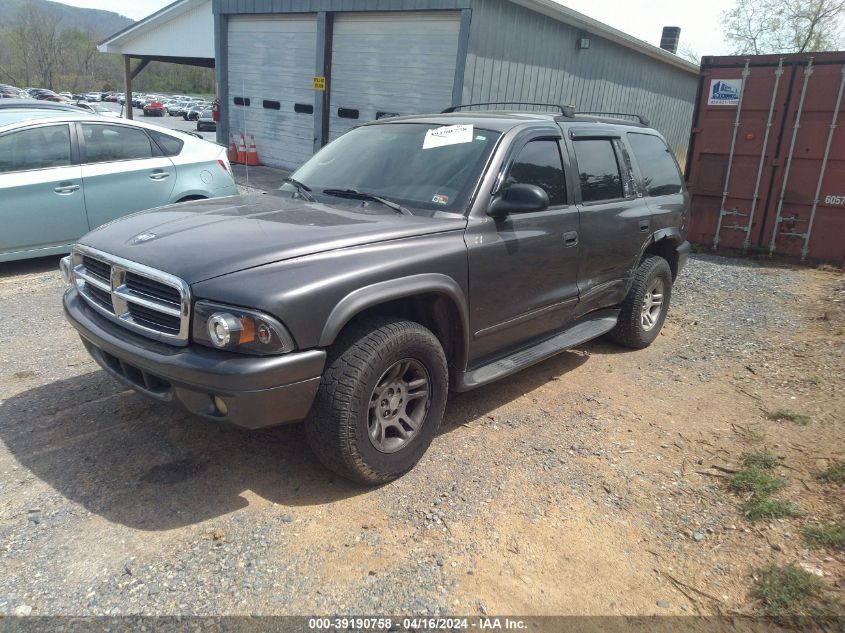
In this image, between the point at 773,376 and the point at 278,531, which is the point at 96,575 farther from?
the point at 773,376

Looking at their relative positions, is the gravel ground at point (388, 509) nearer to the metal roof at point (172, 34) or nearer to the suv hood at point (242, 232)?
the suv hood at point (242, 232)

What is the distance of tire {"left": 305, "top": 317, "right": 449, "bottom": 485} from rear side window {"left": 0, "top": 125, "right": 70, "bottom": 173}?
5015 mm

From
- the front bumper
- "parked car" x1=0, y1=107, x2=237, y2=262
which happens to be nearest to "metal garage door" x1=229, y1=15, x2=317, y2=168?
"parked car" x1=0, y1=107, x2=237, y2=262

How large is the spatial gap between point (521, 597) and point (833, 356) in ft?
14.3

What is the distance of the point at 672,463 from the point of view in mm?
3682

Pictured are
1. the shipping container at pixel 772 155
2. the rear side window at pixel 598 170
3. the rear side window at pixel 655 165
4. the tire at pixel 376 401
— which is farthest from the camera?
the shipping container at pixel 772 155

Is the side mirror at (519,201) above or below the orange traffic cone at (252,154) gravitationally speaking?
above

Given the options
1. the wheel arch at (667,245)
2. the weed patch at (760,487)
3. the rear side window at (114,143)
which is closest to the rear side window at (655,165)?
the wheel arch at (667,245)

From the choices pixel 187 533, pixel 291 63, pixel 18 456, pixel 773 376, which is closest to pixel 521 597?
pixel 187 533

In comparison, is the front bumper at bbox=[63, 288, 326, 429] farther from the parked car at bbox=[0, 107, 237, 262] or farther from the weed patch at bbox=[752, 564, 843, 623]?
the parked car at bbox=[0, 107, 237, 262]

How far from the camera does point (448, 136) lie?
393 cm

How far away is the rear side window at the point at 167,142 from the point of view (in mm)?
7027

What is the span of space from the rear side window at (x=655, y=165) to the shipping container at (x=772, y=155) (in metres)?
4.36

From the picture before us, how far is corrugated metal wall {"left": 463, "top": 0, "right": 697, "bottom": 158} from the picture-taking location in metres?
10.7
